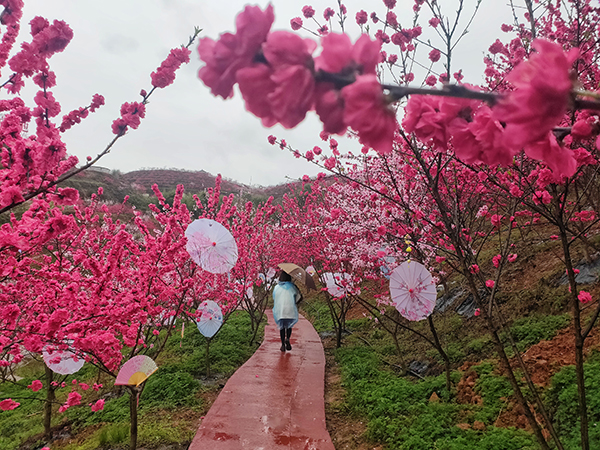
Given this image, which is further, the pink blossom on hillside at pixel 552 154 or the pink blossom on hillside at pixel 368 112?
the pink blossom on hillside at pixel 552 154

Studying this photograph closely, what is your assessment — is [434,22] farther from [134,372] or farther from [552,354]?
[134,372]

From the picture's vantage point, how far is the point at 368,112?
0.61 meters

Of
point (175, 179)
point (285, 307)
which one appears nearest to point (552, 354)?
point (285, 307)

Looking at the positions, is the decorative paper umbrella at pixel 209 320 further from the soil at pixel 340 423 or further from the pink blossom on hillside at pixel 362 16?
the pink blossom on hillside at pixel 362 16

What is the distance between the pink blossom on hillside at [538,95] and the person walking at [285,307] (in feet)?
22.4

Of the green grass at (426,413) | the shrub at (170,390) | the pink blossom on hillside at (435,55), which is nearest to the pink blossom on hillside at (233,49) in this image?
the pink blossom on hillside at (435,55)

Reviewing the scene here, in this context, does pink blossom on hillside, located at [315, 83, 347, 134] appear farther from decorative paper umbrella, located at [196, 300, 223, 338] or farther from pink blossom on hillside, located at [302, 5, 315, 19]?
decorative paper umbrella, located at [196, 300, 223, 338]

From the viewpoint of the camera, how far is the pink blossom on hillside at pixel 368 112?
0.59 m

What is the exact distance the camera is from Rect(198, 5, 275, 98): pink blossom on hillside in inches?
25.3

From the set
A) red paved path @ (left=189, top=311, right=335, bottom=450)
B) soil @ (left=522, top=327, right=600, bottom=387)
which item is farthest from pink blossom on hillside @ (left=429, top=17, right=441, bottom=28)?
red paved path @ (left=189, top=311, right=335, bottom=450)

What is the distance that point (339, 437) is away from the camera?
398cm

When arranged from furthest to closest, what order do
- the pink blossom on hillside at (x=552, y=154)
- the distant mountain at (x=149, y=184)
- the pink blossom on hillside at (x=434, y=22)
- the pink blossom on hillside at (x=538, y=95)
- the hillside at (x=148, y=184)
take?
the distant mountain at (x=149, y=184) → the hillside at (x=148, y=184) → the pink blossom on hillside at (x=434, y=22) → the pink blossom on hillside at (x=552, y=154) → the pink blossom on hillside at (x=538, y=95)

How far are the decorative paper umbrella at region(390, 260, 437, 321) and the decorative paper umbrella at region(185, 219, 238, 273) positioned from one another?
258 cm

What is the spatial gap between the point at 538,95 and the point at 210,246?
4.82 metres
